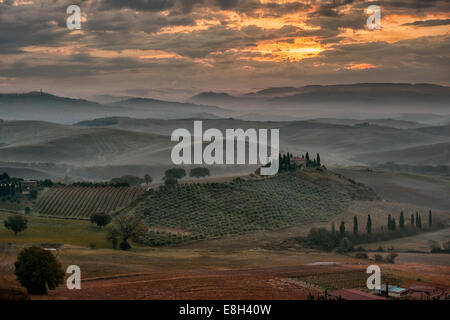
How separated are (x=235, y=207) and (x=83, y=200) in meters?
30.4

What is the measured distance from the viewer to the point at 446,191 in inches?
6166

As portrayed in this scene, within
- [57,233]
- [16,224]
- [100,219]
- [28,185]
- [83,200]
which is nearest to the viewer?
[16,224]

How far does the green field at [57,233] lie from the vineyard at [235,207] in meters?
8.43

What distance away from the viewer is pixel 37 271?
36.7m

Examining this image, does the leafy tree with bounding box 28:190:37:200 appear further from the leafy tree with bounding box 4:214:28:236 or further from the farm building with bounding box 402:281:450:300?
the farm building with bounding box 402:281:450:300

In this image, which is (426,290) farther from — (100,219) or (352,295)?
(100,219)

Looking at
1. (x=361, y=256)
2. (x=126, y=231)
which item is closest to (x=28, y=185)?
(x=126, y=231)

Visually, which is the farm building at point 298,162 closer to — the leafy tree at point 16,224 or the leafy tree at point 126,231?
the leafy tree at point 126,231

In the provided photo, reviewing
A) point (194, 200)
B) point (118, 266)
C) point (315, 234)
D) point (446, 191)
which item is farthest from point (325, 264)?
point (446, 191)

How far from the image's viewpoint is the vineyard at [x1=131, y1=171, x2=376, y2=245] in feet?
292

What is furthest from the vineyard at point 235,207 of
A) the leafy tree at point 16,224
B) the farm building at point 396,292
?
the farm building at point 396,292
